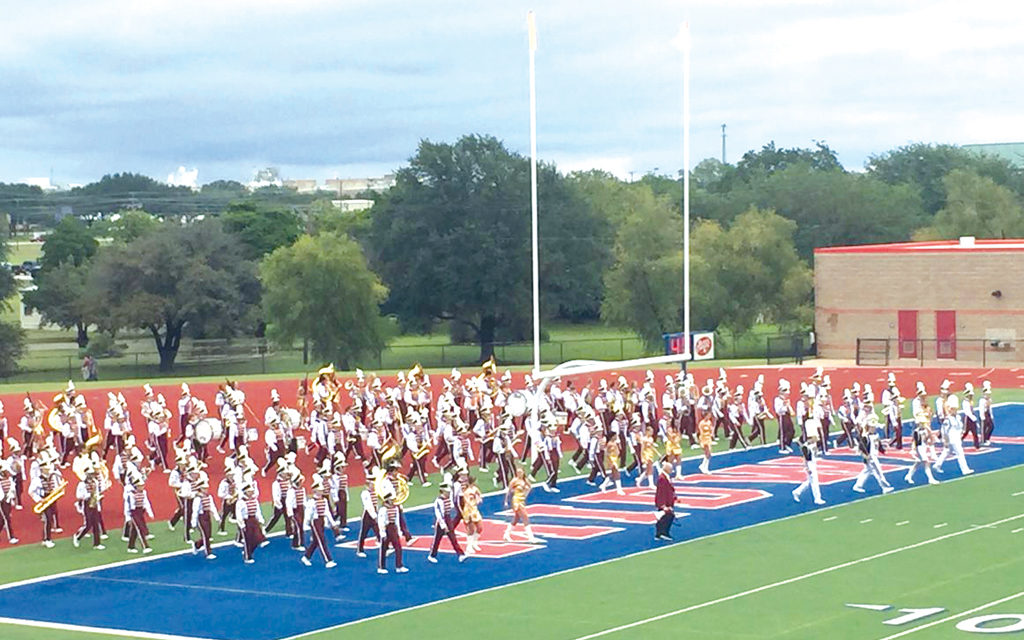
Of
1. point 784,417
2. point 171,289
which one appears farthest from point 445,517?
point 171,289

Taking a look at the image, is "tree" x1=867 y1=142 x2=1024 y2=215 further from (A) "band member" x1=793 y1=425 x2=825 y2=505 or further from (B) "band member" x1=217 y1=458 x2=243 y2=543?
(B) "band member" x1=217 y1=458 x2=243 y2=543

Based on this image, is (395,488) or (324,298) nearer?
(395,488)

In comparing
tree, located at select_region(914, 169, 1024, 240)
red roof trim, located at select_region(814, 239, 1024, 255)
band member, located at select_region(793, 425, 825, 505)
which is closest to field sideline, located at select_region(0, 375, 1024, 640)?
band member, located at select_region(793, 425, 825, 505)

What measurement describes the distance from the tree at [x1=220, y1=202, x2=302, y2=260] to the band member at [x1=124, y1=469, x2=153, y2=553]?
57.5 meters

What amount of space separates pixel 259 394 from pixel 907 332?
2344 centimetres

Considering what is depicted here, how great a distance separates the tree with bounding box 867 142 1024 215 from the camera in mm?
103875

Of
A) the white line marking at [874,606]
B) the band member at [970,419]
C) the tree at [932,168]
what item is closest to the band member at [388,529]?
the white line marking at [874,606]

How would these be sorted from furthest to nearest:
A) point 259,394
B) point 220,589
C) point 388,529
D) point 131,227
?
point 131,227, point 259,394, point 388,529, point 220,589

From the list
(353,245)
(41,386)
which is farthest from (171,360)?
(41,386)

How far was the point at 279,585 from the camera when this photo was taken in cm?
2070

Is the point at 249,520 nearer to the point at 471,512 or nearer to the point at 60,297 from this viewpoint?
the point at 471,512

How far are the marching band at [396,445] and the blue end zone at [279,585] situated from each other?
390mm

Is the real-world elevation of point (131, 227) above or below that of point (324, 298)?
above

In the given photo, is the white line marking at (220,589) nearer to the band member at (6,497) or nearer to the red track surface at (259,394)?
the band member at (6,497)
